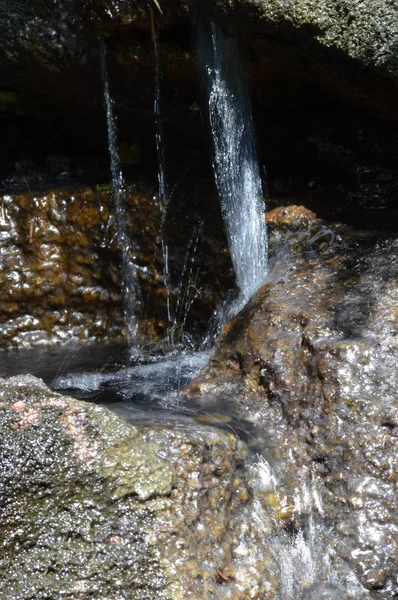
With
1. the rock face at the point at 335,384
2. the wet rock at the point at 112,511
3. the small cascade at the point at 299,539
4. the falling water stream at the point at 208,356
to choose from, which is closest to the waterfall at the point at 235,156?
the falling water stream at the point at 208,356

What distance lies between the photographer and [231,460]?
2320 millimetres

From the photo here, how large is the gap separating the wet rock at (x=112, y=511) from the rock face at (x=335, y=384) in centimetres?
33

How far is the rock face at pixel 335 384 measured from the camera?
2.28m

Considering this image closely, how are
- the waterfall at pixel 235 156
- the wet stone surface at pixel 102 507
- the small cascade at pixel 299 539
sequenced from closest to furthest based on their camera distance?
the wet stone surface at pixel 102 507, the small cascade at pixel 299 539, the waterfall at pixel 235 156

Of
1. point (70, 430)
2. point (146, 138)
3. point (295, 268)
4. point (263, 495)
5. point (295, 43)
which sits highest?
point (295, 43)

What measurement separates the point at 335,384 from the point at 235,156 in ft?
6.57

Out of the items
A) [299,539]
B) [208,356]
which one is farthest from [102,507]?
[208,356]

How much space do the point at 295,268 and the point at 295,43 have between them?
43.8 inches

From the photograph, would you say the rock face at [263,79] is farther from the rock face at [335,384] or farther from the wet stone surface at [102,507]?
the wet stone surface at [102,507]

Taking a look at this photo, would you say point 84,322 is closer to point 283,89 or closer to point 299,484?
point 283,89

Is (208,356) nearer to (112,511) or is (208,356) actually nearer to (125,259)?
(125,259)

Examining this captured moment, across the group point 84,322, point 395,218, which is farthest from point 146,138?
point 395,218

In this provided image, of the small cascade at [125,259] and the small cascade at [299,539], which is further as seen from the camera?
the small cascade at [125,259]

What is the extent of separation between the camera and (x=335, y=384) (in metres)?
2.55
